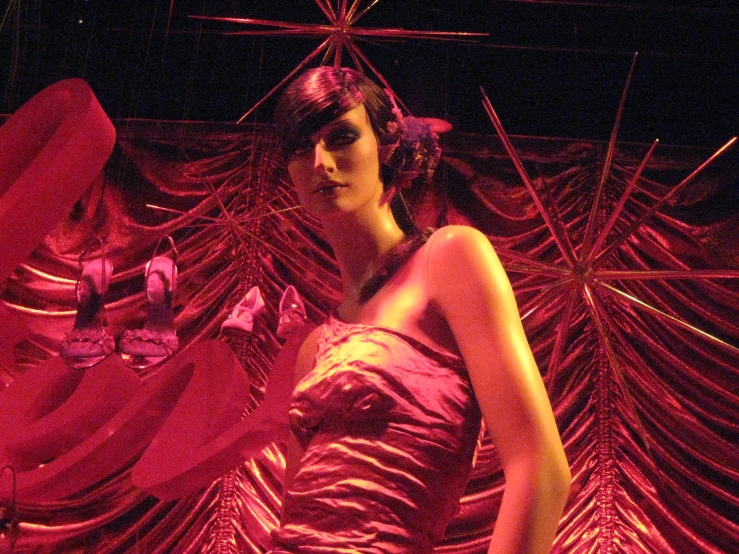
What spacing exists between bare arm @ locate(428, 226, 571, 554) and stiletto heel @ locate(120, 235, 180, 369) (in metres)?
1.99

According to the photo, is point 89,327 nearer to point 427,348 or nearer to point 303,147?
point 303,147

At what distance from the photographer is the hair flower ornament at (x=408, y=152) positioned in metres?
1.70

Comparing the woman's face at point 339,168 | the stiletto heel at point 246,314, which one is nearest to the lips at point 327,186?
the woman's face at point 339,168

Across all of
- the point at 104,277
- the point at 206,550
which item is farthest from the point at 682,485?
the point at 104,277

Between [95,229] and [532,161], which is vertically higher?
[532,161]

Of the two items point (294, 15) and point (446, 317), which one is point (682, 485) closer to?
point (294, 15)

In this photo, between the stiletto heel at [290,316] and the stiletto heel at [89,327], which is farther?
the stiletto heel at [290,316]

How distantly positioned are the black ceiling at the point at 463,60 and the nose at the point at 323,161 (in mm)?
3693

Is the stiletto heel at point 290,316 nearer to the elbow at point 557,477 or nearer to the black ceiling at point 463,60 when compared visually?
the black ceiling at point 463,60

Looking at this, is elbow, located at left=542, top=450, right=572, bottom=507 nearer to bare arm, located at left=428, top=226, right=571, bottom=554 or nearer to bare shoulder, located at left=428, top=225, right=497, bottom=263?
bare arm, located at left=428, top=226, right=571, bottom=554

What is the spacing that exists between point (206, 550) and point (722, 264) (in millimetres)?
3739

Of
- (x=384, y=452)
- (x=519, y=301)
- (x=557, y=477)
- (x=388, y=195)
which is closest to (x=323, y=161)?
(x=388, y=195)

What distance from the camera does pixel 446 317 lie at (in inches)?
55.6

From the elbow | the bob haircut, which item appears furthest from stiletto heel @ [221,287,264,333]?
the elbow
